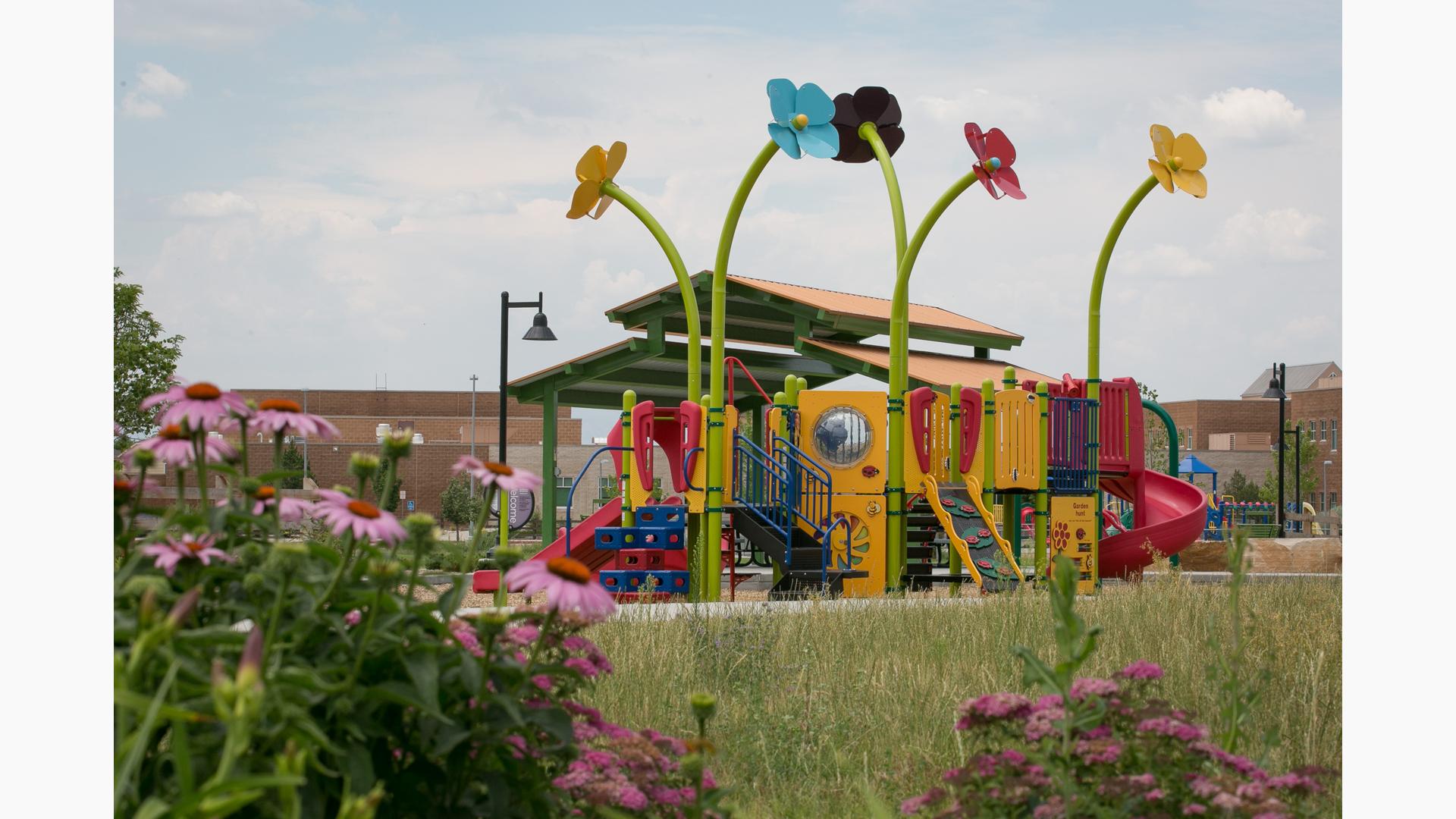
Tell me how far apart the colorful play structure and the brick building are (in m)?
39.8

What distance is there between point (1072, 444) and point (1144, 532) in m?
1.60

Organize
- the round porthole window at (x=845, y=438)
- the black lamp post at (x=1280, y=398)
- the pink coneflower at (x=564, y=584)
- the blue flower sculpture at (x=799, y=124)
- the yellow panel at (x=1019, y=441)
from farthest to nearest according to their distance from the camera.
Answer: the black lamp post at (x=1280, y=398) → the yellow panel at (x=1019, y=441) → the round porthole window at (x=845, y=438) → the blue flower sculpture at (x=799, y=124) → the pink coneflower at (x=564, y=584)

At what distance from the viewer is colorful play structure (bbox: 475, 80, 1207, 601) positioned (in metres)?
13.0

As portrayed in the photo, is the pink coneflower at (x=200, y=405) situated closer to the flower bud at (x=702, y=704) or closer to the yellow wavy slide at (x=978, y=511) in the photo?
the flower bud at (x=702, y=704)

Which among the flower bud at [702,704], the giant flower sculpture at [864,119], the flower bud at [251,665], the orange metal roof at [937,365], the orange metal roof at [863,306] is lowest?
the flower bud at [702,704]

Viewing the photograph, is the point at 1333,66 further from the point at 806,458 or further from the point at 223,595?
the point at 806,458

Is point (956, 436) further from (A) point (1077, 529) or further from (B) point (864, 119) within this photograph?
(B) point (864, 119)

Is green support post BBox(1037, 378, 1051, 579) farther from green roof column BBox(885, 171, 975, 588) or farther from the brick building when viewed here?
the brick building

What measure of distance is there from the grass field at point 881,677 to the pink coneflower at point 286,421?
184cm

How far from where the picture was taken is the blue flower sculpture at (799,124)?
1280 centimetres

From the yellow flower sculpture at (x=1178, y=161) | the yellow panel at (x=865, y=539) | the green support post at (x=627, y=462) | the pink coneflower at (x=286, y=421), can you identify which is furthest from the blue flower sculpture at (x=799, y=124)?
the pink coneflower at (x=286, y=421)

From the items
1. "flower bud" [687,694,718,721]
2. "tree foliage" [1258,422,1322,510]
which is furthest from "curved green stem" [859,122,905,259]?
"tree foliage" [1258,422,1322,510]

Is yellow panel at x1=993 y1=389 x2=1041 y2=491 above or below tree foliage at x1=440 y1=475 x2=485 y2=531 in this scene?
above

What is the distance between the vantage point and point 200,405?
2529 mm
